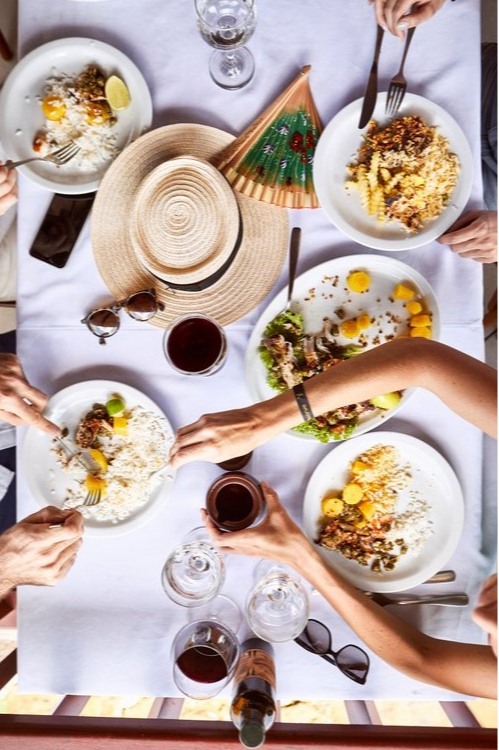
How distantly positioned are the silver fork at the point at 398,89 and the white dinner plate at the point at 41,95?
1.76 ft

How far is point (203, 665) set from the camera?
1365 mm

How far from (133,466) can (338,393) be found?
1.64ft

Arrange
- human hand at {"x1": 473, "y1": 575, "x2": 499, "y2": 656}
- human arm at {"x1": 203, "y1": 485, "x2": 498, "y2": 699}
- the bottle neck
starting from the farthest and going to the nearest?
1. human arm at {"x1": 203, "y1": 485, "x2": 498, "y2": 699}
2. the bottle neck
3. human hand at {"x1": 473, "y1": 575, "x2": 499, "y2": 656}

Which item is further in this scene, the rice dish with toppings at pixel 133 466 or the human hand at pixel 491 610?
the rice dish with toppings at pixel 133 466

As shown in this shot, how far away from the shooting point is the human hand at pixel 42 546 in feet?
4.50

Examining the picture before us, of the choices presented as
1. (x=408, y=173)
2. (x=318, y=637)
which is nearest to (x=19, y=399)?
(x=318, y=637)

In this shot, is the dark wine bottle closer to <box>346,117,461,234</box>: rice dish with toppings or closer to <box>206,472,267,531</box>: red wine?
<box>206,472,267,531</box>: red wine

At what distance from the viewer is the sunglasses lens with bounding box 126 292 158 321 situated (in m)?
1.43

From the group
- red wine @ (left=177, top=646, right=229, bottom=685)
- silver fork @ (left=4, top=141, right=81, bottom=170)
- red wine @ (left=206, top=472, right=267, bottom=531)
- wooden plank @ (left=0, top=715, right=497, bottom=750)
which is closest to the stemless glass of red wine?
red wine @ (left=206, top=472, right=267, bottom=531)

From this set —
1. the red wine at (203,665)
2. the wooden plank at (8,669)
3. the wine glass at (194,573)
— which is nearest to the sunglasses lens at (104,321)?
the wine glass at (194,573)

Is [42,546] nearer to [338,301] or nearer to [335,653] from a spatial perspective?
[335,653]

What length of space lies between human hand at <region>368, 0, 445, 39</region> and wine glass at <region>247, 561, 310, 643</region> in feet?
4.03

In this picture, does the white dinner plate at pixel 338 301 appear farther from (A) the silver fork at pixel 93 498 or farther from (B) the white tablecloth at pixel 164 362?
(A) the silver fork at pixel 93 498

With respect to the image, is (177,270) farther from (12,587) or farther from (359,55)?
(12,587)
